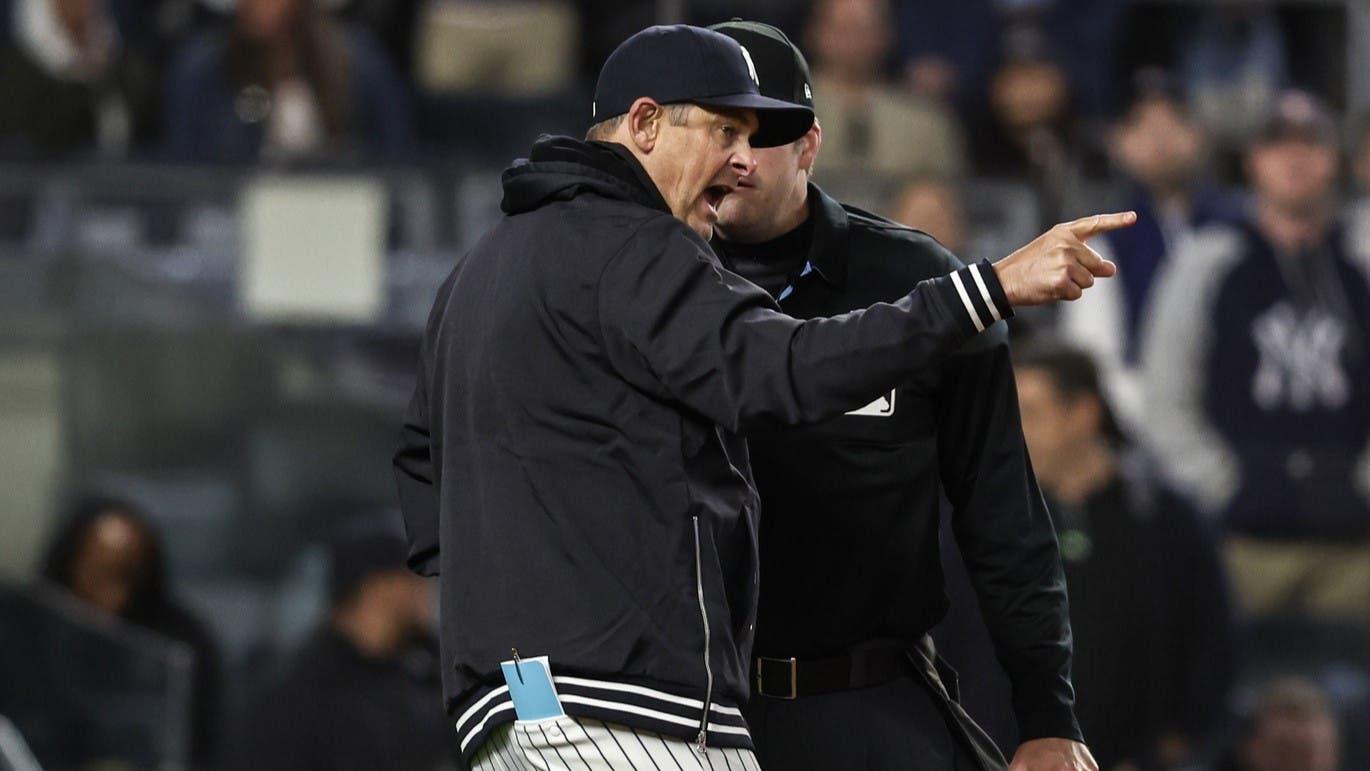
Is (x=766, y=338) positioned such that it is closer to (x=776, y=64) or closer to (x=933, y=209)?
(x=776, y=64)

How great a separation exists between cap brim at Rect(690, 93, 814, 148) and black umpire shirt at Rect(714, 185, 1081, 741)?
0.31 metres

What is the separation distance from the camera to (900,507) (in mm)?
3484

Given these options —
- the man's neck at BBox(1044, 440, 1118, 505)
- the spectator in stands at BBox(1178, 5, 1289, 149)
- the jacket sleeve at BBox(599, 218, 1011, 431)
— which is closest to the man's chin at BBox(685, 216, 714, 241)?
the jacket sleeve at BBox(599, 218, 1011, 431)

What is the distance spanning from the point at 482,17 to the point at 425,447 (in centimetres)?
542

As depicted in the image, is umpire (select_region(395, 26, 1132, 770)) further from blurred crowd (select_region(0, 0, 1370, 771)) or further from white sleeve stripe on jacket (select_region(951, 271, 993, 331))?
blurred crowd (select_region(0, 0, 1370, 771))

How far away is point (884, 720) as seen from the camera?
3.44 meters

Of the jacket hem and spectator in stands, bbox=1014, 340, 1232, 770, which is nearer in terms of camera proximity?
the jacket hem

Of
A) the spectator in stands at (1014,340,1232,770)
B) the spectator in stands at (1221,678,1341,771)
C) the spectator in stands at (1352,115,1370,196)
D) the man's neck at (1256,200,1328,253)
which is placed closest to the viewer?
the spectator in stands at (1014,340,1232,770)

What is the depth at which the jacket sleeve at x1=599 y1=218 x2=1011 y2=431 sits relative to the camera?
9.05ft

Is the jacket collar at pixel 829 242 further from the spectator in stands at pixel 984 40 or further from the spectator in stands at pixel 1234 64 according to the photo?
the spectator in stands at pixel 1234 64

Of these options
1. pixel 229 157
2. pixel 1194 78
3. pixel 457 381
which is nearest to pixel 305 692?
pixel 229 157

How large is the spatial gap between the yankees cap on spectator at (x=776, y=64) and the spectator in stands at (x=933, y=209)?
11.4ft

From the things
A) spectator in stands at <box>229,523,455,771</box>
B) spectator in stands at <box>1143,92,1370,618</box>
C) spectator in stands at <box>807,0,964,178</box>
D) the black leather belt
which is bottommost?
spectator in stands at <box>229,523,455,771</box>

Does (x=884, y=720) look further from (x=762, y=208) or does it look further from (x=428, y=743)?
(x=428, y=743)
